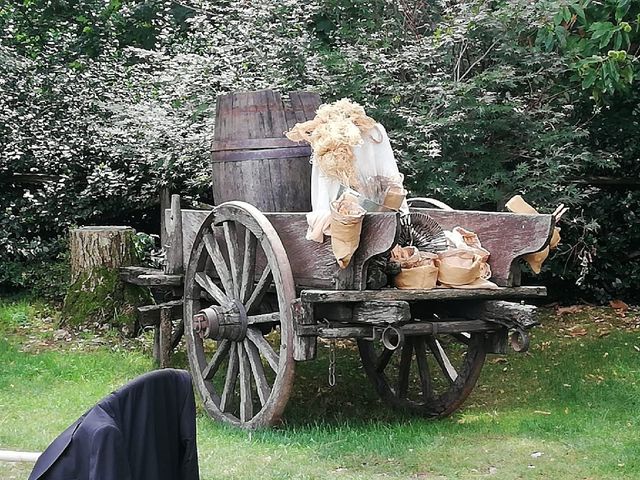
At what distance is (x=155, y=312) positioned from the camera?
6.81m

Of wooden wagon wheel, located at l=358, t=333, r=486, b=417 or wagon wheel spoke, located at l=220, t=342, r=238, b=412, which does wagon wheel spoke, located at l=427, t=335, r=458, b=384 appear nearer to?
wooden wagon wheel, located at l=358, t=333, r=486, b=417

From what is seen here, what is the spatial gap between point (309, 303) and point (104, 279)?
11.5ft

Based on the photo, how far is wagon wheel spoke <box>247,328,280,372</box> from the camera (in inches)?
203

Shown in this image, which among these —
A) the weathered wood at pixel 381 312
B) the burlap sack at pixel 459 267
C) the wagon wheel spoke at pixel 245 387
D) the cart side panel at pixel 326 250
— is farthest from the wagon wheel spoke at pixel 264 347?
the burlap sack at pixel 459 267

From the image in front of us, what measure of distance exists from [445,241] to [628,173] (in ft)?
15.0

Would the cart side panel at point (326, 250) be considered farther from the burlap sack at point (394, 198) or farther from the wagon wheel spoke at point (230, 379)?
the wagon wheel spoke at point (230, 379)

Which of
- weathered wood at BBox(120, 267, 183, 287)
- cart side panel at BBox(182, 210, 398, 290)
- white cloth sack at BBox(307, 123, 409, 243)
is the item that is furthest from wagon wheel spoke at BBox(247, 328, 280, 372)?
weathered wood at BBox(120, 267, 183, 287)

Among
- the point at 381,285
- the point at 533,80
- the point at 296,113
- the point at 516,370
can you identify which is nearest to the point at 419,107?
the point at 533,80

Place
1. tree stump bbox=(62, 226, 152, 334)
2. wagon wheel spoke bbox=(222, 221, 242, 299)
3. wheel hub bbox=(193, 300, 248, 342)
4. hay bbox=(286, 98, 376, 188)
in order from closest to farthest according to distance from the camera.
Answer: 1. hay bbox=(286, 98, 376, 188)
2. wheel hub bbox=(193, 300, 248, 342)
3. wagon wheel spoke bbox=(222, 221, 242, 299)
4. tree stump bbox=(62, 226, 152, 334)

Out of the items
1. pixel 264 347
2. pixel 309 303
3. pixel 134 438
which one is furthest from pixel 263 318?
pixel 134 438

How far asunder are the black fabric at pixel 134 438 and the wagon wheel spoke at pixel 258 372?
246 cm

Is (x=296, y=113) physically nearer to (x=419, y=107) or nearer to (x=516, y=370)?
(x=419, y=107)

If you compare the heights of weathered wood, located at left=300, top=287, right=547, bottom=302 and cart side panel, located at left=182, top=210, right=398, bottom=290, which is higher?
cart side panel, located at left=182, top=210, right=398, bottom=290

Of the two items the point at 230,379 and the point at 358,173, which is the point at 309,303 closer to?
the point at 358,173
